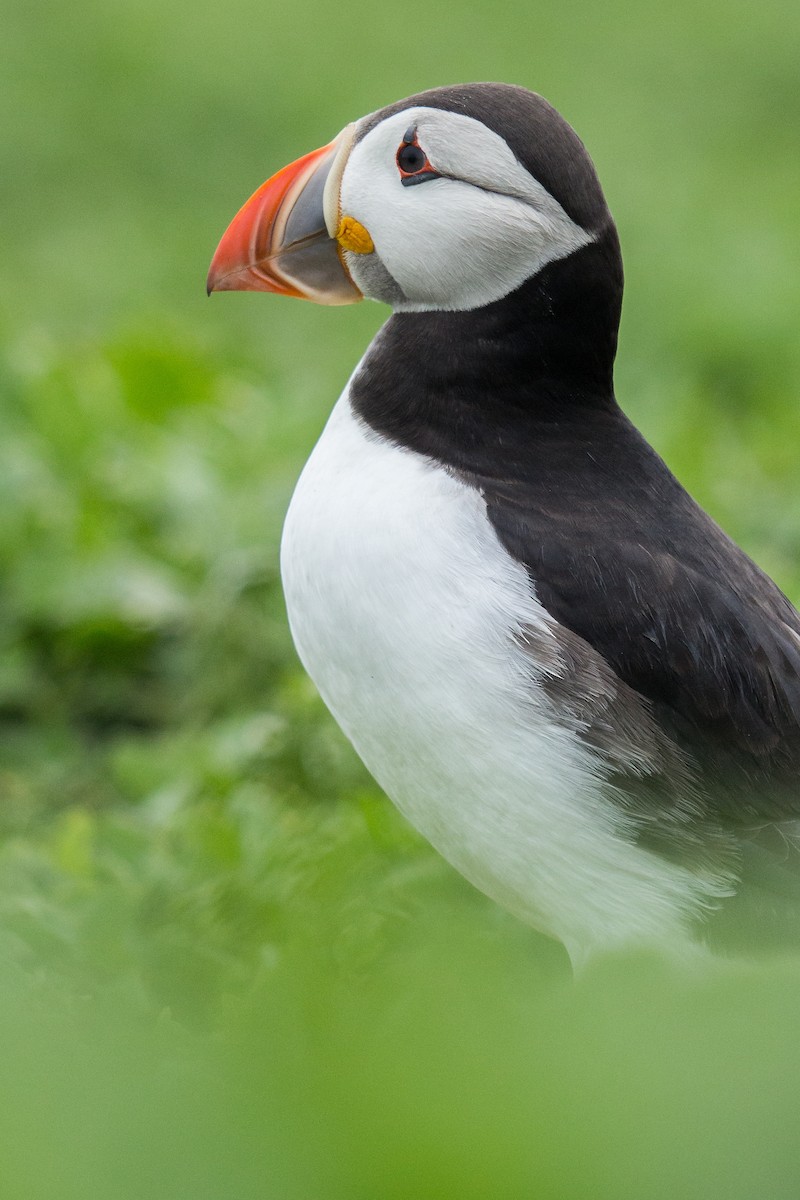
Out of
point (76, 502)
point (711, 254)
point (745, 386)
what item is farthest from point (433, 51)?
point (76, 502)

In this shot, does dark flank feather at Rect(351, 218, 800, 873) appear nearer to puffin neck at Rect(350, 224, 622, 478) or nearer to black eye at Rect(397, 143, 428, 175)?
puffin neck at Rect(350, 224, 622, 478)

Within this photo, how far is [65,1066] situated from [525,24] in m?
13.1

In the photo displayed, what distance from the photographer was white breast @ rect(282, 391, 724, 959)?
11.3 ft

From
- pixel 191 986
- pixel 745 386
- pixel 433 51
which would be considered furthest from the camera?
pixel 433 51

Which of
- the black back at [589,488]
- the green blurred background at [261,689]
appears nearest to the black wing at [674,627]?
the black back at [589,488]

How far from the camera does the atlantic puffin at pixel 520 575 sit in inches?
136

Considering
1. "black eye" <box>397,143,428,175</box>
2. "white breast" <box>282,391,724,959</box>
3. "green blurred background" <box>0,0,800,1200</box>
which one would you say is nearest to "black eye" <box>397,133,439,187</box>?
"black eye" <box>397,143,428,175</box>

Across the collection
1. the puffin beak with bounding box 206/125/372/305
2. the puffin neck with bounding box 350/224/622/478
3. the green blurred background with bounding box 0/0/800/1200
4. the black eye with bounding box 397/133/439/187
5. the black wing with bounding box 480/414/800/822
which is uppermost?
the black eye with bounding box 397/133/439/187

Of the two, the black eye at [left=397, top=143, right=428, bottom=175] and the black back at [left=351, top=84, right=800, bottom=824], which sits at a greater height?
the black eye at [left=397, top=143, right=428, bottom=175]

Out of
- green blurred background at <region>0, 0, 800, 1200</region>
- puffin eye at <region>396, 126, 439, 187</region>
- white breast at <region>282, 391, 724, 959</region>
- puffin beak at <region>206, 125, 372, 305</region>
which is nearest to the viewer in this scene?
green blurred background at <region>0, 0, 800, 1200</region>

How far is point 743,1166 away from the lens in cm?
252

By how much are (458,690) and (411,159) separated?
1.10 m

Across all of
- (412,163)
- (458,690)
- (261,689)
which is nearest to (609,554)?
(458,690)

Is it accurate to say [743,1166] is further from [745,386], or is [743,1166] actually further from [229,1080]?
[745,386]
